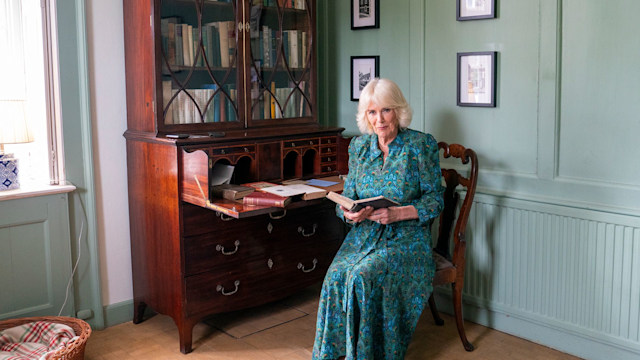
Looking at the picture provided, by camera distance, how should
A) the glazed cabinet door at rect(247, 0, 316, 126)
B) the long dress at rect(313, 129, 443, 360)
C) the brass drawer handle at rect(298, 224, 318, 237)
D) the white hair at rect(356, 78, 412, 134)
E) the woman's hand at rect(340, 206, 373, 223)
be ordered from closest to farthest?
the long dress at rect(313, 129, 443, 360) < the woman's hand at rect(340, 206, 373, 223) < the white hair at rect(356, 78, 412, 134) < the glazed cabinet door at rect(247, 0, 316, 126) < the brass drawer handle at rect(298, 224, 318, 237)

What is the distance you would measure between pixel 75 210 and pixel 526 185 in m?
2.37

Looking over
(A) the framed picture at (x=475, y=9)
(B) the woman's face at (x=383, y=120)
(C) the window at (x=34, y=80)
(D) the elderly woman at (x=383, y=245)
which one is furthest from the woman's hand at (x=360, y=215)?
(C) the window at (x=34, y=80)

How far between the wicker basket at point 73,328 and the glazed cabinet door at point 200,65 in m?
1.03

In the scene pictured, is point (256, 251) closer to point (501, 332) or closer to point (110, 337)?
point (110, 337)

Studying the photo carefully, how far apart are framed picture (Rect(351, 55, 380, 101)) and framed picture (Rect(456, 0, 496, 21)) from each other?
0.65 meters

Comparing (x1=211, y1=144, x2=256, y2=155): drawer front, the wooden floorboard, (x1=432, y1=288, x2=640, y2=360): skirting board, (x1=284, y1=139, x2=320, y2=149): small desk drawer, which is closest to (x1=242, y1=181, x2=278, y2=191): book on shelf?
(x1=211, y1=144, x2=256, y2=155): drawer front

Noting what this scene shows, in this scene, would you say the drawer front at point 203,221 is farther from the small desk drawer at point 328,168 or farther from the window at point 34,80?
the window at point 34,80

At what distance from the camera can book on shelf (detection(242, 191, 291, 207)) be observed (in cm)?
281

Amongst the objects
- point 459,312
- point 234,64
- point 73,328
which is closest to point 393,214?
point 459,312

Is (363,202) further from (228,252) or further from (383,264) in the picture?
(228,252)

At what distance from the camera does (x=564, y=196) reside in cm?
300

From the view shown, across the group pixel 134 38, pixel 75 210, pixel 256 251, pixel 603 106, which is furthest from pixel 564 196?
pixel 75 210

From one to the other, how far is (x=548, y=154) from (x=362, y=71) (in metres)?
1.32

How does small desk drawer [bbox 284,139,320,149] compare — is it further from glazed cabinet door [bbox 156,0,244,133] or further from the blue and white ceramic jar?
the blue and white ceramic jar
